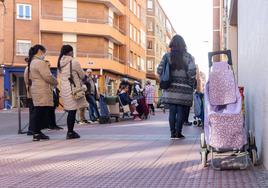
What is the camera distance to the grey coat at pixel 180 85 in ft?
30.4

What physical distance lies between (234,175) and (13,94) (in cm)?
4170

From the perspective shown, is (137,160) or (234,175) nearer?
(234,175)

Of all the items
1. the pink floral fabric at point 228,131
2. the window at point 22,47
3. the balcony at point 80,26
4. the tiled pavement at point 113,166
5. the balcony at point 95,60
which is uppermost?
the balcony at point 80,26

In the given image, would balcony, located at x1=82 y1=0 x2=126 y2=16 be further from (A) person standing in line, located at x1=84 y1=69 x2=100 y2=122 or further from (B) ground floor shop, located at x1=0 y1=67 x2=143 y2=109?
(A) person standing in line, located at x1=84 y1=69 x2=100 y2=122

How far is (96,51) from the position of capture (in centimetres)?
4869

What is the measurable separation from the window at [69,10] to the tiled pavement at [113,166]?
131 feet

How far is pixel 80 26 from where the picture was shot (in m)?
48.0

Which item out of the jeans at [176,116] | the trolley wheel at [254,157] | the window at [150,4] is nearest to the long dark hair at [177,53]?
the jeans at [176,116]

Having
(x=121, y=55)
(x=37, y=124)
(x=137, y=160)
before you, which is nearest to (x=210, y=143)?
(x=137, y=160)

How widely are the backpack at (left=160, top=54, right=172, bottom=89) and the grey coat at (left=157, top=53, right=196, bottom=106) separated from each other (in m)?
0.06

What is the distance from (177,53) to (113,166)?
3624 mm

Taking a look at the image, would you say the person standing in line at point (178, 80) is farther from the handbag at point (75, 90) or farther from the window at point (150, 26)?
the window at point (150, 26)

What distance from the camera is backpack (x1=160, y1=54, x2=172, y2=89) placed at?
9.19 metres

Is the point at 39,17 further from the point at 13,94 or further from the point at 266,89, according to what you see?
the point at 266,89
